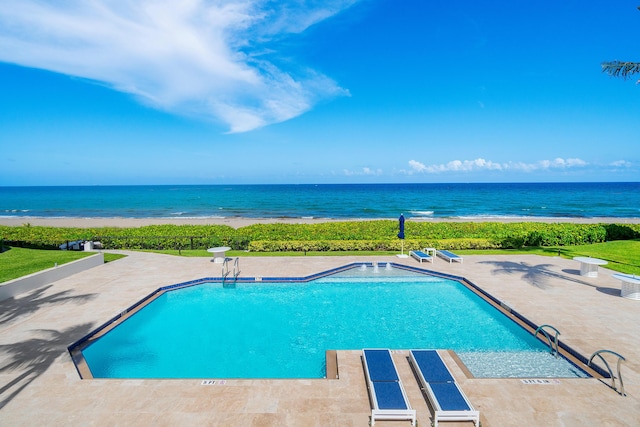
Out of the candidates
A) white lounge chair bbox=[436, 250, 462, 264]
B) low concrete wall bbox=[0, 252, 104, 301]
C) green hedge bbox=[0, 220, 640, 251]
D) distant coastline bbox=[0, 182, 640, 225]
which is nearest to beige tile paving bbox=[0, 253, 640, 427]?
low concrete wall bbox=[0, 252, 104, 301]

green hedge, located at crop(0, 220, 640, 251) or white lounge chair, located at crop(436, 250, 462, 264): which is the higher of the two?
green hedge, located at crop(0, 220, 640, 251)

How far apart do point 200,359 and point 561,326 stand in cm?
955

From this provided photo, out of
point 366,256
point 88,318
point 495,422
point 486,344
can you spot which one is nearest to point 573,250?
point 366,256

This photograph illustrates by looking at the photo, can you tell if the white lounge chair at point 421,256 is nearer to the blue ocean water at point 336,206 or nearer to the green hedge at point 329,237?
the green hedge at point 329,237

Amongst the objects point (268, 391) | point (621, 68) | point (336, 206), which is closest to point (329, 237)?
point (268, 391)

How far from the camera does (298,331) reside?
995 centimetres

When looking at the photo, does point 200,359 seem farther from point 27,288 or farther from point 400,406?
point 27,288

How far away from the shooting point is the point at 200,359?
838 centimetres

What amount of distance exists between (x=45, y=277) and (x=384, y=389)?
13.7 m

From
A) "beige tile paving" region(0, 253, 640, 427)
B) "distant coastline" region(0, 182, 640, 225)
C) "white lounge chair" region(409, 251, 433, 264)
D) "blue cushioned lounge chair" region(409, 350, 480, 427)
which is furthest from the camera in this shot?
"distant coastline" region(0, 182, 640, 225)

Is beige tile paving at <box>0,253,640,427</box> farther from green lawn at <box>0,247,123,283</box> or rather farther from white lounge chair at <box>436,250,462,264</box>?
white lounge chair at <box>436,250,462,264</box>

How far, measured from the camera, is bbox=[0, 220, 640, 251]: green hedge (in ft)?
65.6

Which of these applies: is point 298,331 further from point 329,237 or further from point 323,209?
point 323,209

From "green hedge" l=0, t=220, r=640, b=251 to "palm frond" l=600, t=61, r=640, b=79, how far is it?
31.2ft
